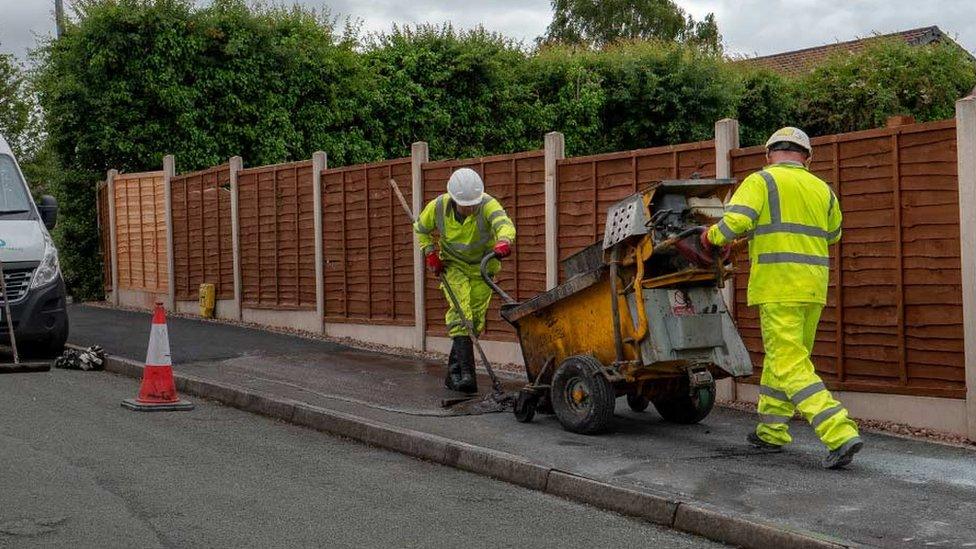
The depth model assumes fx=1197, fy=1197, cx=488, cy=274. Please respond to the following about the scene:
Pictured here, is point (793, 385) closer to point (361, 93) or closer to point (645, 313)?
point (645, 313)

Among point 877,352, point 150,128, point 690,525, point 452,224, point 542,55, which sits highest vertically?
point 542,55

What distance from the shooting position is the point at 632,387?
792 cm

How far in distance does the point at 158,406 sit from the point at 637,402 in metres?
3.83

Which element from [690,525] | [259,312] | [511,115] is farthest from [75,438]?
[511,115]

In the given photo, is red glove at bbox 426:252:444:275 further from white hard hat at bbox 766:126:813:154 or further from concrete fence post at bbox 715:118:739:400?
white hard hat at bbox 766:126:813:154

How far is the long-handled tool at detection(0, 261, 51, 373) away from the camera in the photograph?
11672 mm

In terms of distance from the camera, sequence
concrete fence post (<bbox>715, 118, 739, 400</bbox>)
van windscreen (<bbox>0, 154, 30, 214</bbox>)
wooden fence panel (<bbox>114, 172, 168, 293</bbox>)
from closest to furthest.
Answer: concrete fence post (<bbox>715, 118, 739, 400</bbox>), van windscreen (<bbox>0, 154, 30, 214</bbox>), wooden fence panel (<bbox>114, 172, 168, 293</bbox>)

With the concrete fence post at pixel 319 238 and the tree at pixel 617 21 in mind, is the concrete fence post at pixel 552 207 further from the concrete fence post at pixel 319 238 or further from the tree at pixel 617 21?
the tree at pixel 617 21

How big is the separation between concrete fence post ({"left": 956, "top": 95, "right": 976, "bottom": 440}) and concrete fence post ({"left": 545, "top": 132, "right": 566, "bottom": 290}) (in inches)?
167

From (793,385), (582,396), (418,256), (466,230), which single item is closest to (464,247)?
(466,230)

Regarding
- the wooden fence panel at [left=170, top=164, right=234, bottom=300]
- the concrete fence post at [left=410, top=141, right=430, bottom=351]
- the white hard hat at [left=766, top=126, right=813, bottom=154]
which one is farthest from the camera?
the wooden fence panel at [left=170, top=164, right=234, bottom=300]

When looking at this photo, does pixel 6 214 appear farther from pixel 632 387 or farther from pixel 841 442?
pixel 841 442

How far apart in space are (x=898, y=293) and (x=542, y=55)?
1801 centimetres

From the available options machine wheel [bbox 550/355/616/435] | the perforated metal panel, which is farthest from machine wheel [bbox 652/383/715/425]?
the perforated metal panel
